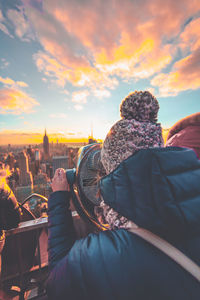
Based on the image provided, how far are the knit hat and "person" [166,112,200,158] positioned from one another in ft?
1.02

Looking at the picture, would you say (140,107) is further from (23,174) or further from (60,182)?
(23,174)

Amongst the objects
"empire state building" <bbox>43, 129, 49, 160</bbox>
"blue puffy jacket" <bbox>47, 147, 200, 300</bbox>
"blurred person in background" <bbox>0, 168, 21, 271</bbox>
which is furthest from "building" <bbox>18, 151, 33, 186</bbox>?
"blue puffy jacket" <bbox>47, 147, 200, 300</bbox>

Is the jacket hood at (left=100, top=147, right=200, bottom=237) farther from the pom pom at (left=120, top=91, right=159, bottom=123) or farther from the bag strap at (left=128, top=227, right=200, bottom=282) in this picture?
the pom pom at (left=120, top=91, right=159, bottom=123)

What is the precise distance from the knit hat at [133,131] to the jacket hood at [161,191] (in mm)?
176

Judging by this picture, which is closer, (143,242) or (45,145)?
(143,242)

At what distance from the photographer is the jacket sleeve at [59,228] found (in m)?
0.66

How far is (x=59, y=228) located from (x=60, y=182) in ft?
0.95

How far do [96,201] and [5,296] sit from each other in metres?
1.66

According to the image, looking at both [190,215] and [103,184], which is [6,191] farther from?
[190,215]

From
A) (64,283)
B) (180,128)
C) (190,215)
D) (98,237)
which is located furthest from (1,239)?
(180,128)

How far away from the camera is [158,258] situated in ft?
1.53

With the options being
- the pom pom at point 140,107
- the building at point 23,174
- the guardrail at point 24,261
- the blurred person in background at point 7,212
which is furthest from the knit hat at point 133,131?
the building at point 23,174

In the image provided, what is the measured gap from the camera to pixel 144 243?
19.8 inches

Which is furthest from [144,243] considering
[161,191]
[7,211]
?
[7,211]
